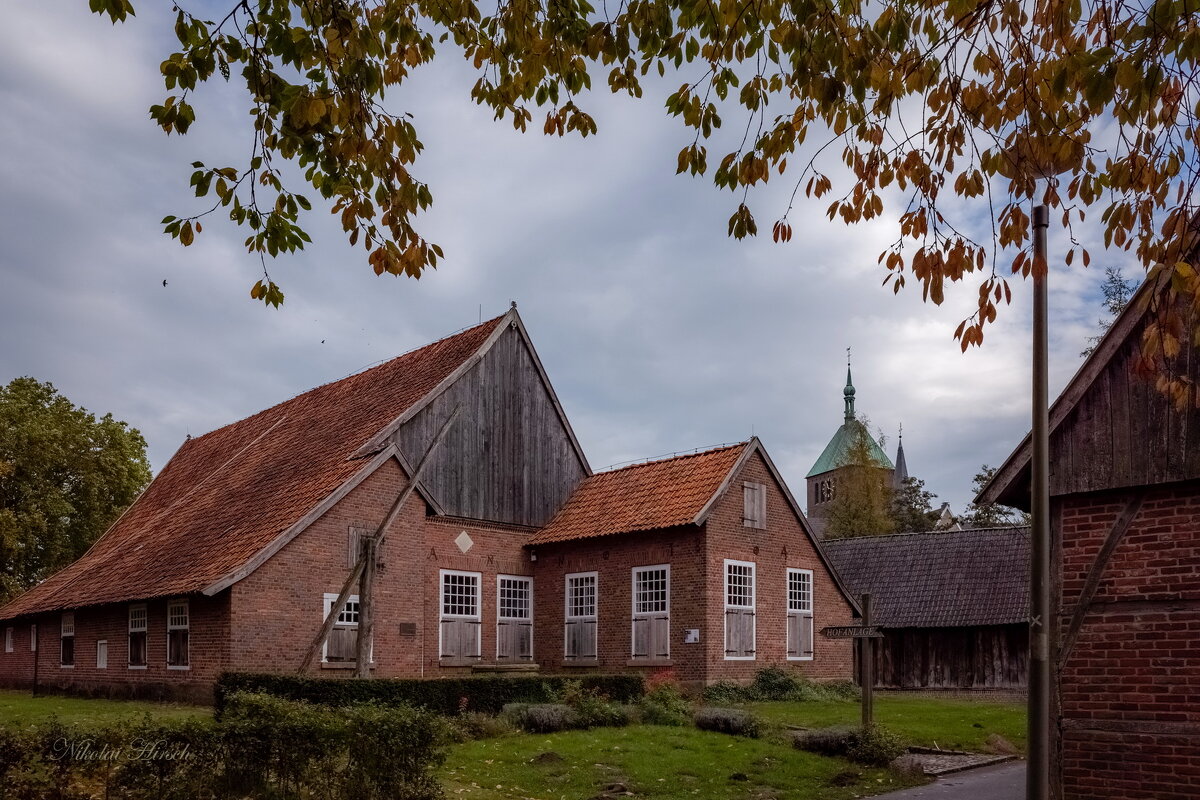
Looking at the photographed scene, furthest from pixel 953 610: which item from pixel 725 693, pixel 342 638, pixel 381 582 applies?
pixel 342 638

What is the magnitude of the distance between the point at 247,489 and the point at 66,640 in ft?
22.2

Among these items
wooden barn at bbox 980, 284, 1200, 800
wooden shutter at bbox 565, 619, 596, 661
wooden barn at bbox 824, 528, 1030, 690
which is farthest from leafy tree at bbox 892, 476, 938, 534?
wooden barn at bbox 980, 284, 1200, 800

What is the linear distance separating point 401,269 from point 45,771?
199 inches

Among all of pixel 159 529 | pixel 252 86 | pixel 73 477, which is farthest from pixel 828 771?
pixel 73 477

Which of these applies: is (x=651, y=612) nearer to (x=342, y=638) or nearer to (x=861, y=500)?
(x=342, y=638)

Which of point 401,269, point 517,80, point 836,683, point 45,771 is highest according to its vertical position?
point 517,80

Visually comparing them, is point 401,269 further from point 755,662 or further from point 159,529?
point 159,529

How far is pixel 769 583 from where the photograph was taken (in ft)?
93.0

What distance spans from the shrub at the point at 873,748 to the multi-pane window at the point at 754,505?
10.5m

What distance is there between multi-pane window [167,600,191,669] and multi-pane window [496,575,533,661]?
25.7 feet

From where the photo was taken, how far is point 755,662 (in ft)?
89.7

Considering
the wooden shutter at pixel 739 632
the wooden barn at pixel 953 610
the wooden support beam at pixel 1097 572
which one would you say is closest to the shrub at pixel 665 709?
the wooden shutter at pixel 739 632

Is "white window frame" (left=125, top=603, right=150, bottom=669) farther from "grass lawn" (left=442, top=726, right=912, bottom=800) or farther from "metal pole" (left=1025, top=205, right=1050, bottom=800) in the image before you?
"metal pole" (left=1025, top=205, right=1050, bottom=800)

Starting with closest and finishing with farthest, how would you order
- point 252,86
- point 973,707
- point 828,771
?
point 252,86, point 828,771, point 973,707
